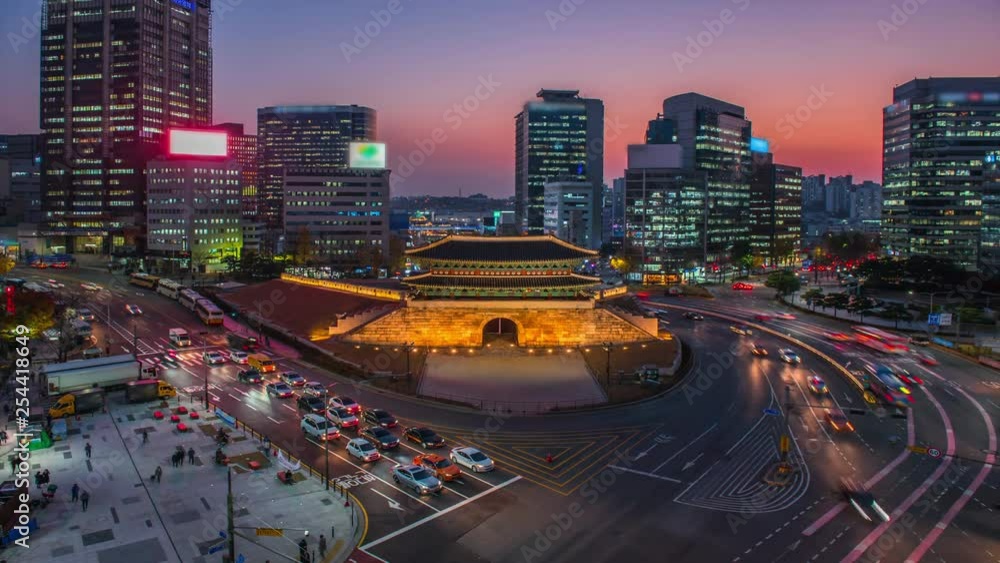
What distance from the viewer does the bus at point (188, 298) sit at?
296 feet

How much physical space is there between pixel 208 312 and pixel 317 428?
4612 cm

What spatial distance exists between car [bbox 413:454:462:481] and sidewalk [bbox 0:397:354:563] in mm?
5180

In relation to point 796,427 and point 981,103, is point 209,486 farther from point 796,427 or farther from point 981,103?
point 981,103

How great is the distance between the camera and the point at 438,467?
36.4 metres

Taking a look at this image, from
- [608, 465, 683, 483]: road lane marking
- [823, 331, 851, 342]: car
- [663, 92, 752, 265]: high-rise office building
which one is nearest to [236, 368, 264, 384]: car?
[608, 465, 683, 483]: road lane marking

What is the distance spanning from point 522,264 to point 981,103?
128 m

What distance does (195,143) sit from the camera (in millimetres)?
146750

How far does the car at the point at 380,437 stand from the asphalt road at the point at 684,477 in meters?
0.73

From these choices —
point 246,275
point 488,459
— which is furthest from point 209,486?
point 246,275

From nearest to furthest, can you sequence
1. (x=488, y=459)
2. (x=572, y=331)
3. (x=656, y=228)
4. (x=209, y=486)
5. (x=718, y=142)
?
1. (x=209, y=486)
2. (x=488, y=459)
3. (x=572, y=331)
4. (x=656, y=228)
5. (x=718, y=142)

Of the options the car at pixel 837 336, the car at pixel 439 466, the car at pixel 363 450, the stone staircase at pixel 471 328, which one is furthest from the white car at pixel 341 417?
the car at pixel 837 336

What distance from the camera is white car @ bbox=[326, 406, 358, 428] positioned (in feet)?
144

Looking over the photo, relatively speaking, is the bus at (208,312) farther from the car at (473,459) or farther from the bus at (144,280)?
the car at (473,459)

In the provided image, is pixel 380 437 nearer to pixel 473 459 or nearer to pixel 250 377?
pixel 473 459
